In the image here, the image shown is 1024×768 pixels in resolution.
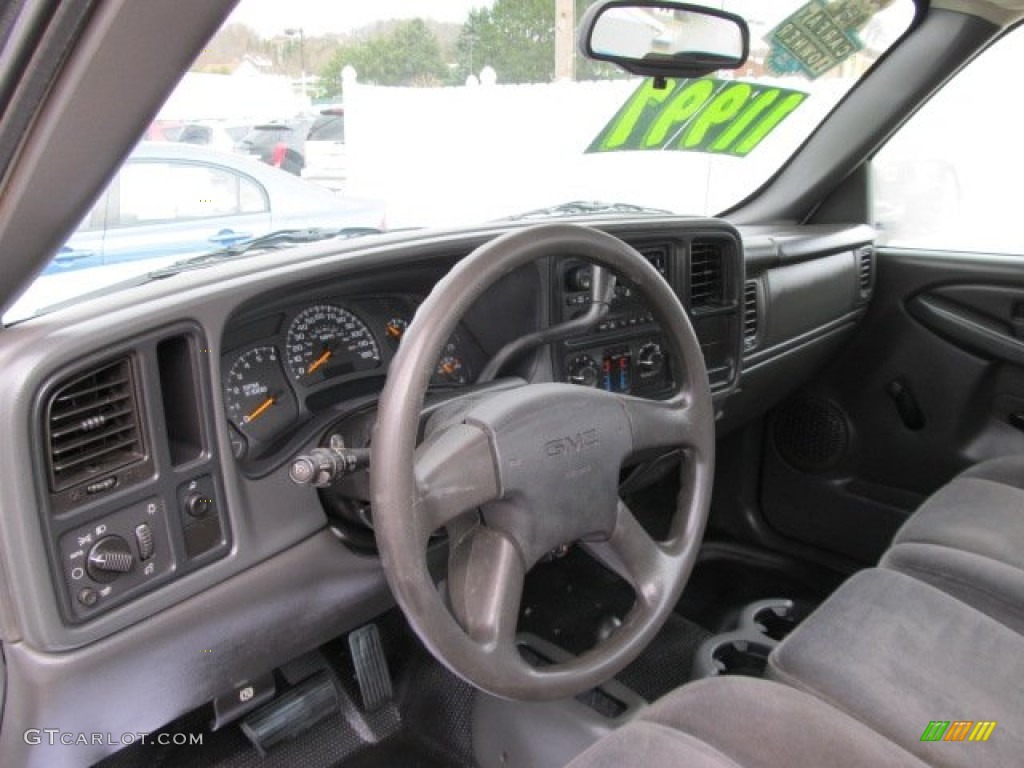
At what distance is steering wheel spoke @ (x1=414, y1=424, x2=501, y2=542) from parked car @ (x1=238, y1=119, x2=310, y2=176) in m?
0.73

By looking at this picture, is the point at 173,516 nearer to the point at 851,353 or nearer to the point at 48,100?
the point at 48,100

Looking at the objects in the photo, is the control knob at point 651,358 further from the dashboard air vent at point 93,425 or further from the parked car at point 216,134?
the dashboard air vent at point 93,425

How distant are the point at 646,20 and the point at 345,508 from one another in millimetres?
1299

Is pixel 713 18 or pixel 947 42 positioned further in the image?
pixel 947 42

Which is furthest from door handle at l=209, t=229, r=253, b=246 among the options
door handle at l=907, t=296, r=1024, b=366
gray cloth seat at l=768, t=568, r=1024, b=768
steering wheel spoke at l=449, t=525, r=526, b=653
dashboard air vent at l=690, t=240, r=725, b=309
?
door handle at l=907, t=296, r=1024, b=366

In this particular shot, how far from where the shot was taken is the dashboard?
1068 millimetres

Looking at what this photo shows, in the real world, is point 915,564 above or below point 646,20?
below

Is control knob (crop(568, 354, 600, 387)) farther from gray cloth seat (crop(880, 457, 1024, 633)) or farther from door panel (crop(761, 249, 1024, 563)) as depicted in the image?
door panel (crop(761, 249, 1024, 563))

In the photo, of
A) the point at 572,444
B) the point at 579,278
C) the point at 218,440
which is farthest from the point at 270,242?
the point at 572,444

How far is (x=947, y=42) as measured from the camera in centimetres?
247

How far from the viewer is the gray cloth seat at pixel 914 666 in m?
1.25

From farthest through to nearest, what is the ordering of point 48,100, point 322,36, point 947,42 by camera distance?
point 947,42
point 322,36
point 48,100

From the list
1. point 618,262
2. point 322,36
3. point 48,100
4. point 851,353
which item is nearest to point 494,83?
point 322,36

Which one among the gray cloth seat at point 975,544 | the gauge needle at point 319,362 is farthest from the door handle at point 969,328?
the gauge needle at point 319,362
